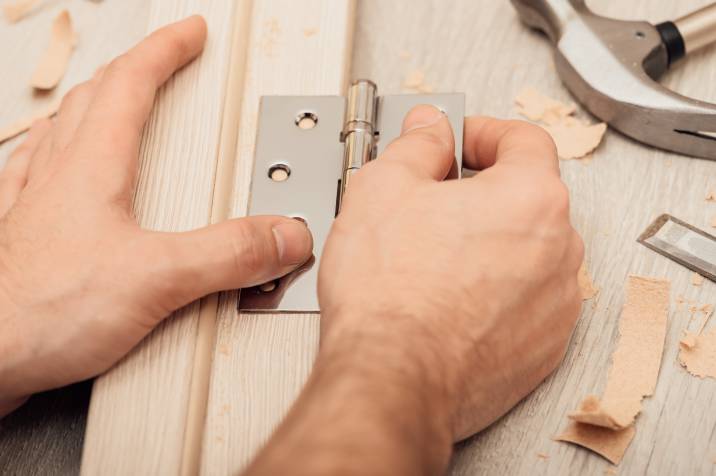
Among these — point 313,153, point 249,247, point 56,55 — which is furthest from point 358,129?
point 56,55

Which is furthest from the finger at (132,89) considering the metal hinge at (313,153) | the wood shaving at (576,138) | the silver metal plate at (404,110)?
the wood shaving at (576,138)

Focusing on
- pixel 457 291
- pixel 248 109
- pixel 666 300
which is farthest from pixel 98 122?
pixel 666 300

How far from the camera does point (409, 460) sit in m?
0.46

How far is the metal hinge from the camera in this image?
0.69 m

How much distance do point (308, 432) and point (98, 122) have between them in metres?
0.46

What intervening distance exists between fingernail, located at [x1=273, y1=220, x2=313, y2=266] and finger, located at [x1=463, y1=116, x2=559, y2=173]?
20 cm

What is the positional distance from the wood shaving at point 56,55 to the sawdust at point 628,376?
80cm

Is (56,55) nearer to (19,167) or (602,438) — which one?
(19,167)

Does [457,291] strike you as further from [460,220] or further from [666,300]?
[666,300]

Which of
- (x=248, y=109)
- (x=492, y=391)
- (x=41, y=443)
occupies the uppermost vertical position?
(x=248, y=109)

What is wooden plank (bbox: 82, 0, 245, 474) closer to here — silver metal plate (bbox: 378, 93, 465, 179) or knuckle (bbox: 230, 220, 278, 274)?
knuckle (bbox: 230, 220, 278, 274)

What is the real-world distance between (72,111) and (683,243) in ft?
2.39

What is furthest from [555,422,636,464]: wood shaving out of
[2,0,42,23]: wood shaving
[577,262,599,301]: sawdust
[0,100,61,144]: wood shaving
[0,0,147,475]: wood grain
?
[2,0,42,23]: wood shaving

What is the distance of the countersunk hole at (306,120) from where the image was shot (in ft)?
2.58
